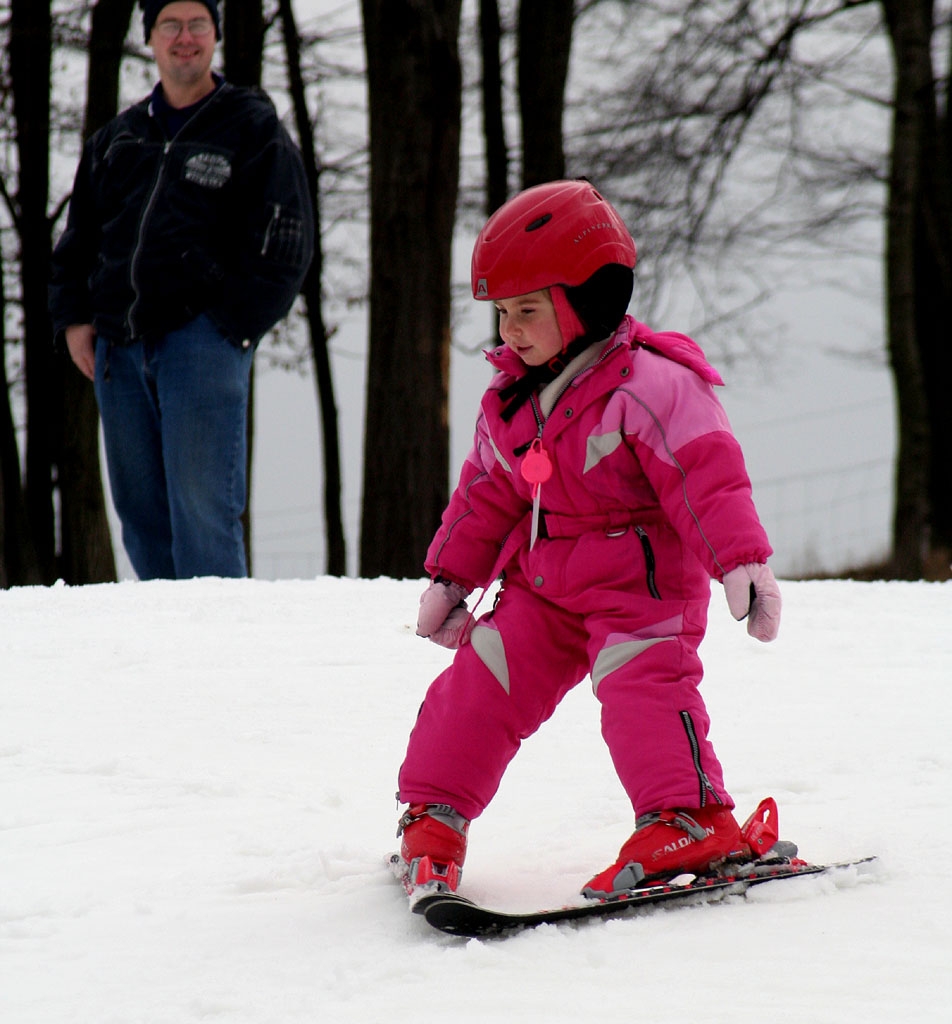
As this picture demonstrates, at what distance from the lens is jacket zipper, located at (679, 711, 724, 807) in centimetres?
213

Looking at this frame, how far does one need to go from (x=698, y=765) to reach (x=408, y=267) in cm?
566

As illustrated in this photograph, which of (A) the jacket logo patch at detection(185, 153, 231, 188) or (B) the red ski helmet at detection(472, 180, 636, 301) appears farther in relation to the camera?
(A) the jacket logo patch at detection(185, 153, 231, 188)

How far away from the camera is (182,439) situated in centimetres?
443

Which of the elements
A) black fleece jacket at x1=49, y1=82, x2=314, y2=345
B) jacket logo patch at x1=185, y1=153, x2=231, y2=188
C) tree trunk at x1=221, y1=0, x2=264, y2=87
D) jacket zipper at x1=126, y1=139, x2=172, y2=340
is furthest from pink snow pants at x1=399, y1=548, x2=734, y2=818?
tree trunk at x1=221, y1=0, x2=264, y2=87

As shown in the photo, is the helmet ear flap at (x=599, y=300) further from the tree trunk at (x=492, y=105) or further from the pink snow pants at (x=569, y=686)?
the tree trunk at (x=492, y=105)

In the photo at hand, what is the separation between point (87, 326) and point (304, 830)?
9.65 ft

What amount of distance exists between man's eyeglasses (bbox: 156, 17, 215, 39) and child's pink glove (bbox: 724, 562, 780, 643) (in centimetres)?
334

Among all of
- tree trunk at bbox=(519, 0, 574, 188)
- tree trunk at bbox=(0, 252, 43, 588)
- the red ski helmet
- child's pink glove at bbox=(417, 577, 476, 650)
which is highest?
tree trunk at bbox=(519, 0, 574, 188)

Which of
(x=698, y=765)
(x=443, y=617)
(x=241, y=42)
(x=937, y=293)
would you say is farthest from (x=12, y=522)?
(x=698, y=765)

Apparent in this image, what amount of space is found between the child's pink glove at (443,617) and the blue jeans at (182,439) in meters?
2.23

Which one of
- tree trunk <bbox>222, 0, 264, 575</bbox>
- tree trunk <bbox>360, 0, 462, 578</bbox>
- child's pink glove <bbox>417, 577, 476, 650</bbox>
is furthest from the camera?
tree trunk <bbox>222, 0, 264, 575</bbox>

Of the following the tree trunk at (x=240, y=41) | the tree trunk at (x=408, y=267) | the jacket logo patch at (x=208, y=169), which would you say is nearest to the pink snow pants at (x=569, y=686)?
the jacket logo patch at (x=208, y=169)

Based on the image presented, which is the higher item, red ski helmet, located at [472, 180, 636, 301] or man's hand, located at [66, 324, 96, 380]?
red ski helmet, located at [472, 180, 636, 301]

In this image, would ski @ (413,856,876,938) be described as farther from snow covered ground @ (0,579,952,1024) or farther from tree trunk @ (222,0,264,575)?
tree trunk @ (222,0,264,575)
